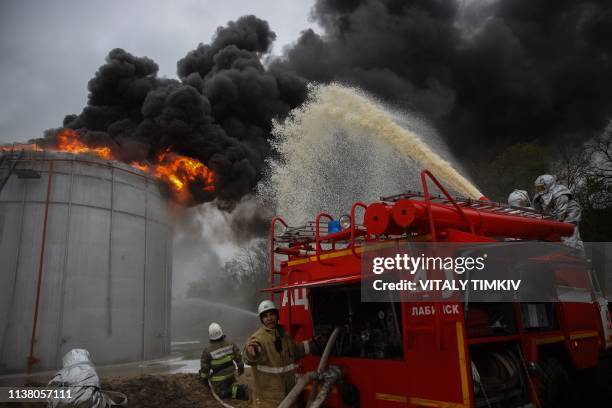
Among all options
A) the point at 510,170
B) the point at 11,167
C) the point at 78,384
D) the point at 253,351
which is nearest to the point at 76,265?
the point at 11,167

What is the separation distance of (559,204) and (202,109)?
12.6m

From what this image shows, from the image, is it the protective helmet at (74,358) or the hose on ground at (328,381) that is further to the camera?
the hose on ground at (328,381)

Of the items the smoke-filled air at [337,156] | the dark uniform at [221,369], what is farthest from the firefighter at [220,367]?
the smoke-filled air at [337,156]

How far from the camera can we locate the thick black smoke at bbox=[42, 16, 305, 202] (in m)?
→ 15.6

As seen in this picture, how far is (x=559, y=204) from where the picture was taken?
6141mm

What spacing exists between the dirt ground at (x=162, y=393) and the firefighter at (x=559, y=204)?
5363 millimetres

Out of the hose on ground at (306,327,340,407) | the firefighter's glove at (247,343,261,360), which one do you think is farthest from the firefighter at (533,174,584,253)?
the firefighter's glove at (247,343,261,360)

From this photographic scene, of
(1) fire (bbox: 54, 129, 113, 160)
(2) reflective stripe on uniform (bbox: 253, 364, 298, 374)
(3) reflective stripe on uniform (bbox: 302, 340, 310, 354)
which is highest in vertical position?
(1) fire (bbox: 54, 129, 113, 160)

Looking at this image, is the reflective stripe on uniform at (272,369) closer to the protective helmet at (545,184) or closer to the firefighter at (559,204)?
the firefighter at (559,204)

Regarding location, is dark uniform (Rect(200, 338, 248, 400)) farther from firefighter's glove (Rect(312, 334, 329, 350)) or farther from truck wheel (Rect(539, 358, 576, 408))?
truck wheel (Rect(539, 358, 576, 408))

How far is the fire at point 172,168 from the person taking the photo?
576 inches

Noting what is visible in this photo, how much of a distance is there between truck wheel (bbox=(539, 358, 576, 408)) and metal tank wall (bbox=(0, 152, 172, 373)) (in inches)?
406

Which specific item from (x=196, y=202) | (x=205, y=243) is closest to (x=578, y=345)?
(x=196, y=202)

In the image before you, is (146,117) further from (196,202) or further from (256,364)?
(256,364)
